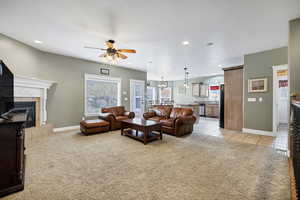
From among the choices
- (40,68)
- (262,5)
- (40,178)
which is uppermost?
(262,5)

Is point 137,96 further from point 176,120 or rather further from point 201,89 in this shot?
point 201,89

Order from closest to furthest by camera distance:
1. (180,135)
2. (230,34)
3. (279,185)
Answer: (279,185) < (230,34) < (180,135)

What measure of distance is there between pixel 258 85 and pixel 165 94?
25.5 ft

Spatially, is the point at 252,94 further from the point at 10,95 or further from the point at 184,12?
the point at 10,95

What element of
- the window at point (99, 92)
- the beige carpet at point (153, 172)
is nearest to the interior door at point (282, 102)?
the beige carpet at point (153, 172)

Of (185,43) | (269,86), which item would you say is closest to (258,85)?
(269,86)

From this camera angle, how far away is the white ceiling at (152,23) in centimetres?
224

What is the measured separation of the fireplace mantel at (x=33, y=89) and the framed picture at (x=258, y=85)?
6.77m

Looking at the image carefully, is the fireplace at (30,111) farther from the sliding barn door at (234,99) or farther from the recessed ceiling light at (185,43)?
the sliding barn door at (234,99)

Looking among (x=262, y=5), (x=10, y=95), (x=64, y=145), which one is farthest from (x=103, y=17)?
(x=64, y=145)

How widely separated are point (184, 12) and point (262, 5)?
127cm

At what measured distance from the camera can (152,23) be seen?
9.17ft

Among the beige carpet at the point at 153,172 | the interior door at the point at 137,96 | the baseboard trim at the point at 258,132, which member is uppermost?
the interior door at the point at 137,96

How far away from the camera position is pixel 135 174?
6.89ft
